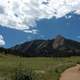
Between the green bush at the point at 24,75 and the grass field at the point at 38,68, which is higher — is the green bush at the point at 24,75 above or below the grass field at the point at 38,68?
below

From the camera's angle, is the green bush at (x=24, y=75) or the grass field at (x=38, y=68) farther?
the grass field at (x=38, y=68)

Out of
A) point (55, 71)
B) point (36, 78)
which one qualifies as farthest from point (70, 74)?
point (36, 78)

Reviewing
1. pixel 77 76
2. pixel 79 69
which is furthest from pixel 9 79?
pixel 79 69

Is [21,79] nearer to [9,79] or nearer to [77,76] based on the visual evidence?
[9,79]

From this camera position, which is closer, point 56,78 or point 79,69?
point 56,78

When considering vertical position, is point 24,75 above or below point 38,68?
below

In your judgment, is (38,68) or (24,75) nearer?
(24,75)

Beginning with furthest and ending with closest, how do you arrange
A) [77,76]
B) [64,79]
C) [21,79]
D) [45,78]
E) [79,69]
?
[79,69] < [77,76] < [64,79] < [45,78] < [21,79]

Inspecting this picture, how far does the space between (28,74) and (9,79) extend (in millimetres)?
2462

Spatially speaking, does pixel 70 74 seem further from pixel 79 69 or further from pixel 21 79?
pixel 21 79

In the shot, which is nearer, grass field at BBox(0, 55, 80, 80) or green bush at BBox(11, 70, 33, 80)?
green bush at BBox(11, 70, 33, 80)

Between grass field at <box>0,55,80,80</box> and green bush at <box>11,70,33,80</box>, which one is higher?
grass field at <box>0,55,80,80</box>

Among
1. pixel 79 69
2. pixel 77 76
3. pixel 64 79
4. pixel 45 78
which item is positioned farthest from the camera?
pixel 79 69

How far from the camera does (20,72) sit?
134ft
